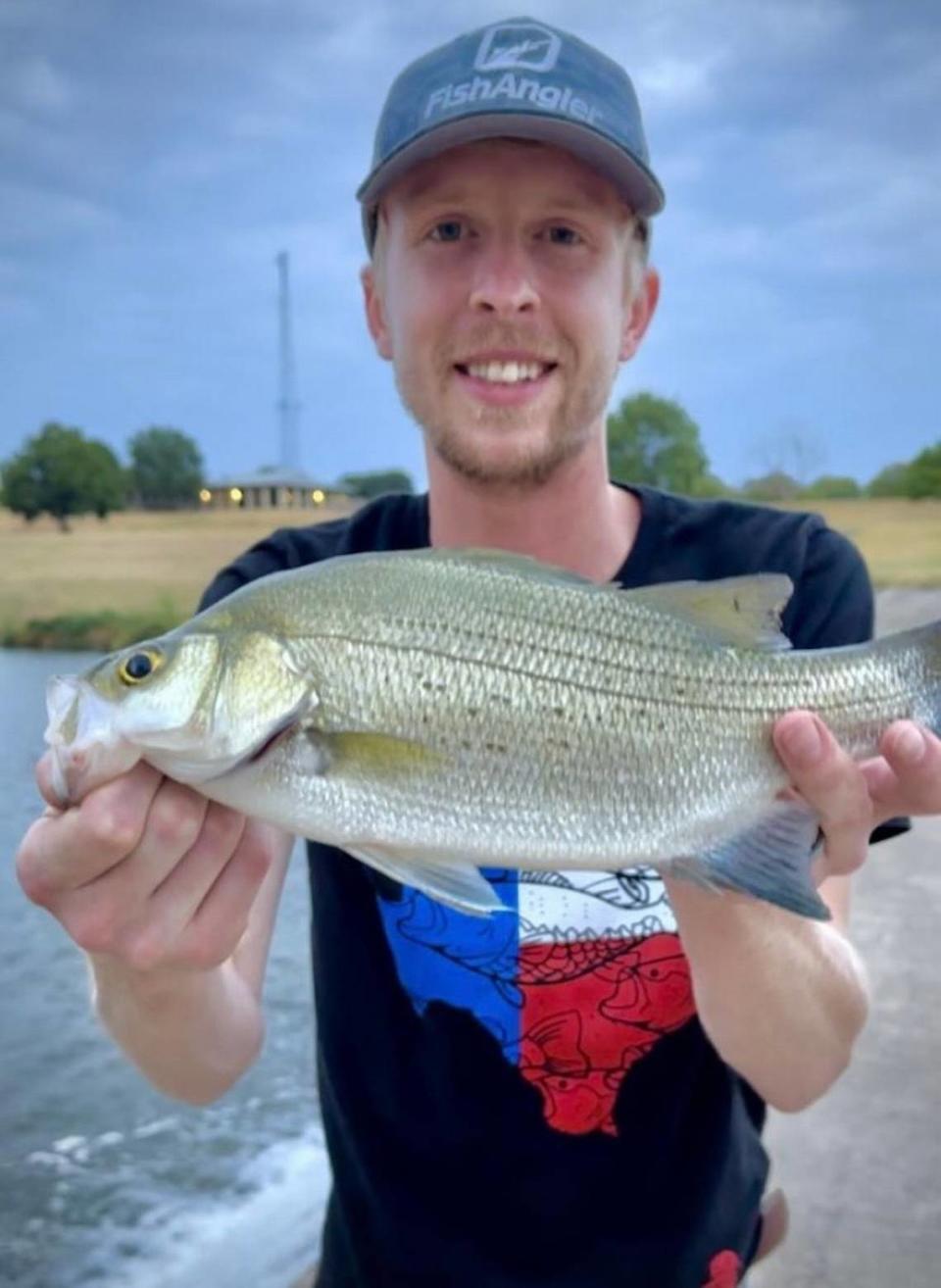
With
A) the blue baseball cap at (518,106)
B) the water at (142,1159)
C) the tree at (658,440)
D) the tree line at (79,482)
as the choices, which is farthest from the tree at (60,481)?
the blue baseball cap at (518,106)

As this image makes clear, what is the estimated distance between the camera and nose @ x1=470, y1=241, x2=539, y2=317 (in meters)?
2.14

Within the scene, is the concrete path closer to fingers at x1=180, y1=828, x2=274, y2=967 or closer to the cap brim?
fingers at x1=180, y1=828, x2=274, y2=967

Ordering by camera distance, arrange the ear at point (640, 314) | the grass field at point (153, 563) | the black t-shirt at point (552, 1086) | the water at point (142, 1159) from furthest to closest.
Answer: the grass field at point (153, 563) → the water at point (142, 1159) → the ear at point (640, 314) → the black t-shirt at point (552, 1086)

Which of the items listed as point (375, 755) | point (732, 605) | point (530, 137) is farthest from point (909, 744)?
point (530, 137)

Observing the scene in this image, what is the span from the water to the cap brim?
3814mm

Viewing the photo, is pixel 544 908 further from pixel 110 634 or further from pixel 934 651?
pixel 110 634

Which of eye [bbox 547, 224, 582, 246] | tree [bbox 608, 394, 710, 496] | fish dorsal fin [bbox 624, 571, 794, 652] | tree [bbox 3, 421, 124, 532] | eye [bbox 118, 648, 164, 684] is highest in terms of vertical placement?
tree [bbox 608, 394, 710, 496]

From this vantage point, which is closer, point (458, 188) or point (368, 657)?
point (368, 657)

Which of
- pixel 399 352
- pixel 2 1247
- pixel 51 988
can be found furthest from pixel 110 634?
pixel 399 352

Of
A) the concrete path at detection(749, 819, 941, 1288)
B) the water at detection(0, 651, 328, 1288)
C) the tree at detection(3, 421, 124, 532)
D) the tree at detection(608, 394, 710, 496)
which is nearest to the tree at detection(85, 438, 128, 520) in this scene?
the tree at detection(3, 421, 124, 532)

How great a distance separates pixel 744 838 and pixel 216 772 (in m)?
0.77

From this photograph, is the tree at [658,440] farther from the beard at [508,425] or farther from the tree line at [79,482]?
the beard at [508,425]

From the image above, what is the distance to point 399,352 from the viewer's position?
2.30 meters

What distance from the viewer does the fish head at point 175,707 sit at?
5.24 feet
